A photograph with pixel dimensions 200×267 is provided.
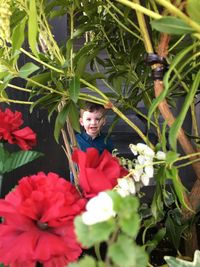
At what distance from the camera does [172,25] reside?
1.18 feet

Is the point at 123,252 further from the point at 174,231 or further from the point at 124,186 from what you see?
the point at 174,231

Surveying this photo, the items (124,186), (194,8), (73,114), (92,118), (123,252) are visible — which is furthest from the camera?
(92,118)

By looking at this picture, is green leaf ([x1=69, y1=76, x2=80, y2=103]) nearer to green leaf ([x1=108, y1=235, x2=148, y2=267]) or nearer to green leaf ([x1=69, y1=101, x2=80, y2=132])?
green leaf ([x1=69, y1=101, x2=80, y2=132])

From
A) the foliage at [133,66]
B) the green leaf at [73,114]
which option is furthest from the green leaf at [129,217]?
the green leaf at [73,114]

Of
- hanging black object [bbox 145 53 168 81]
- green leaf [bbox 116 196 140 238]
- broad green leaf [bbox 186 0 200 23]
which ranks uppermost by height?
broad green leaf [bbox 186 0 200 23]

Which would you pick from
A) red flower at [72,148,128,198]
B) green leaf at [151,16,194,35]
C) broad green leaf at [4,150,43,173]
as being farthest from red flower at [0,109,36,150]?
green leaf at [151,16,194,35]

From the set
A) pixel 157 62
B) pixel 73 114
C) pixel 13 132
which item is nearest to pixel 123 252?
pixel 157 62

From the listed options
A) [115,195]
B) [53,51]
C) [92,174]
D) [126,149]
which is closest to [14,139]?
[53,51]

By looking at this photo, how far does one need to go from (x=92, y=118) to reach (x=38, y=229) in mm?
557

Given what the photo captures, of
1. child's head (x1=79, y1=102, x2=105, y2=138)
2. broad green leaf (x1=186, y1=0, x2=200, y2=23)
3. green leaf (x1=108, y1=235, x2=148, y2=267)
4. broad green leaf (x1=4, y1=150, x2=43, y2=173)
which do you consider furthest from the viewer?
child's head (x1=79, y1=102, x2=105, y2=138)

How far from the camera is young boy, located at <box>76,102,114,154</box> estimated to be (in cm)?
95

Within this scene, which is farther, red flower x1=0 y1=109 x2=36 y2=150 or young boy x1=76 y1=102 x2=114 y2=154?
young boy x1=76 y1=102 x2=114 y2=154

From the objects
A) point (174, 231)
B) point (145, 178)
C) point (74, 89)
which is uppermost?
point (74, 89)

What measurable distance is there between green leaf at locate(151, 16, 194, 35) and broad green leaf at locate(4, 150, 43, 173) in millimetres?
450
